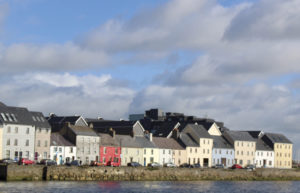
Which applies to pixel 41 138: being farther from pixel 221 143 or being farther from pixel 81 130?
pixel 221 143

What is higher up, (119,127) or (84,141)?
(119,127)

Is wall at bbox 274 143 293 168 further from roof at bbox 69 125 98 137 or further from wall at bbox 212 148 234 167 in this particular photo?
roof at bbox 69 125 98 137

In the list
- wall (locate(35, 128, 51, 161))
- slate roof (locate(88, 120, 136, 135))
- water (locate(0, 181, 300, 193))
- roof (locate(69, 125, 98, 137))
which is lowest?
water (locate(0, 181, 300, 193))

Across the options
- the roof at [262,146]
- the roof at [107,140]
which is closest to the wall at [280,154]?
the roof at [262,146]

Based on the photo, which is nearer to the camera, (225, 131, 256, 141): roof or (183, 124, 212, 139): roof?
(183, 124, 212, 139): roof

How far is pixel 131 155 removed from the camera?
143000 millimetres

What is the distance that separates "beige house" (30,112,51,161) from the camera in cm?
12331

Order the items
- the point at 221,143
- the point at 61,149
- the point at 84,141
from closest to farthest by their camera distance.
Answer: the point at 61,149 → the point at 84,141 → the point at 221,143

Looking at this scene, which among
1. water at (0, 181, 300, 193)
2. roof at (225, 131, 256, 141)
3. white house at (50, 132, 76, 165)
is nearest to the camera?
water at (0, 181, 300, 193)

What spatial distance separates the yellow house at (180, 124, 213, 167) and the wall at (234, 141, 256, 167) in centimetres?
1376

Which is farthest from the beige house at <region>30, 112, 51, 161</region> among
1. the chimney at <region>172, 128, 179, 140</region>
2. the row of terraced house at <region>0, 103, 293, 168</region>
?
the chimney at <region>172, 128, 179, 140</region>

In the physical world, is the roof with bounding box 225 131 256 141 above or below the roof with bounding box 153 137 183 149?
above

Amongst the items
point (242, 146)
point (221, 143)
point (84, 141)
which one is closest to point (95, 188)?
point (84, 141)

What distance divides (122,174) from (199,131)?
57444mm
